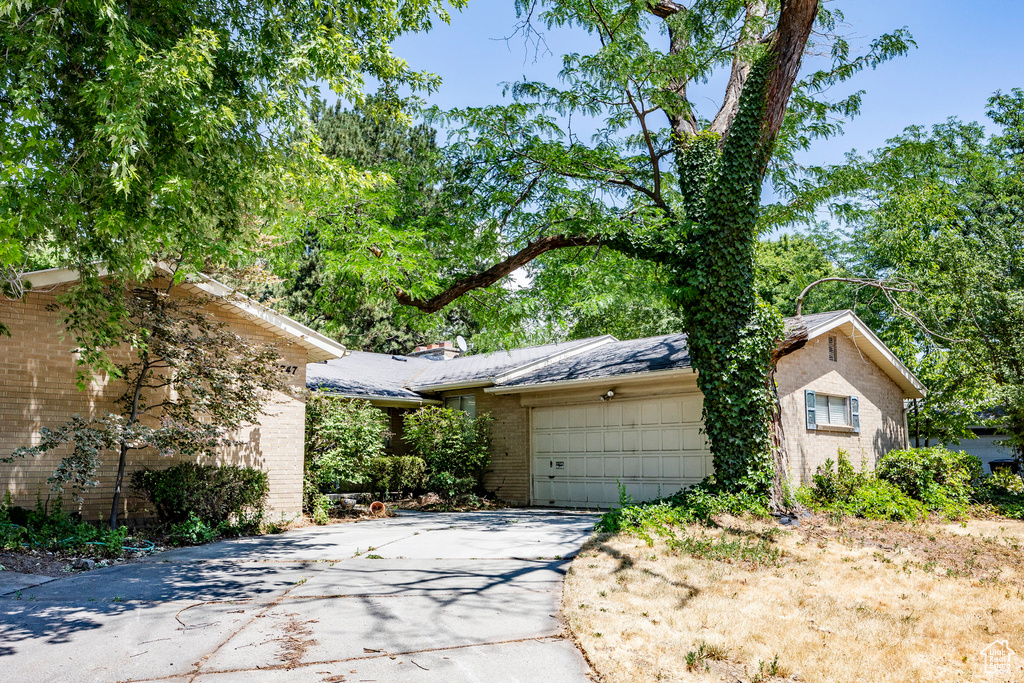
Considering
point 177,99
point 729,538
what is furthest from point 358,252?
point 729,538

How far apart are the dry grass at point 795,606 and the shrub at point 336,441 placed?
747 cm

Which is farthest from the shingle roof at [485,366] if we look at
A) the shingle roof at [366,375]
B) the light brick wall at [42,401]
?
the light brick wall at [42,401]

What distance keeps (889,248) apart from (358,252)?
1787 centimetres

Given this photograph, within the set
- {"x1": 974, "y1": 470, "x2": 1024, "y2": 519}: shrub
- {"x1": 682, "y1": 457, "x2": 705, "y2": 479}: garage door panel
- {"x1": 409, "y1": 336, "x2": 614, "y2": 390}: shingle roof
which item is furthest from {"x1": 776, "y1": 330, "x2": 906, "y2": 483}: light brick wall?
{"x1": 409, "y1": 336, "x2": 614, "y2": 390}: shingle roof

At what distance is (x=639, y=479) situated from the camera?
15.6 meters

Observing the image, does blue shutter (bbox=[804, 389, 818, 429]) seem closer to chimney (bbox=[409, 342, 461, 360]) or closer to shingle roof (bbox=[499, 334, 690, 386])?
shingle roof (bbox=[499, 334, 690, 386])

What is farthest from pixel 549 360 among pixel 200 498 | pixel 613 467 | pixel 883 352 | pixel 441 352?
pixel 200 498

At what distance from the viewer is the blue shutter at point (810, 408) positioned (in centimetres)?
1509

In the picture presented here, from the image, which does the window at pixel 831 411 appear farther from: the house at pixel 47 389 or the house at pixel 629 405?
the house at pixel 47 389

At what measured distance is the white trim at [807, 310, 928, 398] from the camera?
49.8 feet

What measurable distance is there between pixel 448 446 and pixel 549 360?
12.3ft

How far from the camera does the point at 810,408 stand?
49.7 ft

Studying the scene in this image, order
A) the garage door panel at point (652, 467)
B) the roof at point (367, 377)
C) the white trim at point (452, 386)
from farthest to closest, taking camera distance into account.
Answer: the white trim at point (452, 386) → the roof at point (367, 377) → the garage door panel at point (652, 467)

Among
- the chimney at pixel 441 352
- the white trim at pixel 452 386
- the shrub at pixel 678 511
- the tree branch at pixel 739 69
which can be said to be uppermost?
the tree branch at pixel 739 69
